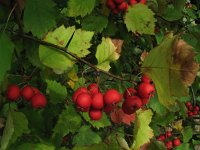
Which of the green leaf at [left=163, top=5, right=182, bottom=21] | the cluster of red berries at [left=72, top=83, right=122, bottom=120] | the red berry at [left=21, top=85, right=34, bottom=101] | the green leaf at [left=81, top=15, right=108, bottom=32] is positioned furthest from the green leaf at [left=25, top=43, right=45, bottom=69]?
the green leaf at [left=163, top=5, right=182, bottom=21]

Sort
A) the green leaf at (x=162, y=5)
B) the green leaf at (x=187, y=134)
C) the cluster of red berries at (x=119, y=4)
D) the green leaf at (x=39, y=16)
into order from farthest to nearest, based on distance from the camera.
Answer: the green leaf at (x=187, y=134)
the green leaf at (x=162, y=5)
the cluster of red berries at (x=119, y=4)
the green leaf at (x=39, y=16)

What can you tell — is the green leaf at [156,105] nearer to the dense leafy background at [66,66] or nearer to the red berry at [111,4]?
the dense leafy background at [66,66]

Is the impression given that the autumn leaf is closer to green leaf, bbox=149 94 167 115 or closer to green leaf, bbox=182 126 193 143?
green leaf, bbox=149 94 167 115

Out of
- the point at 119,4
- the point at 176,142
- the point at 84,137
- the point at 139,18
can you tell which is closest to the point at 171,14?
the point at 139,18

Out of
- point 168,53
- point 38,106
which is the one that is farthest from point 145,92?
point 38,106

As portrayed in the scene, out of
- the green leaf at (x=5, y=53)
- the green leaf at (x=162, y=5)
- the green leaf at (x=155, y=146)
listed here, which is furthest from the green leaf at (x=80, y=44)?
the green leaf at (x=162, y=5)

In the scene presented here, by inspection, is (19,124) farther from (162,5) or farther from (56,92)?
(162,5)

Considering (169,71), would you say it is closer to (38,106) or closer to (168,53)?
(168,53)
